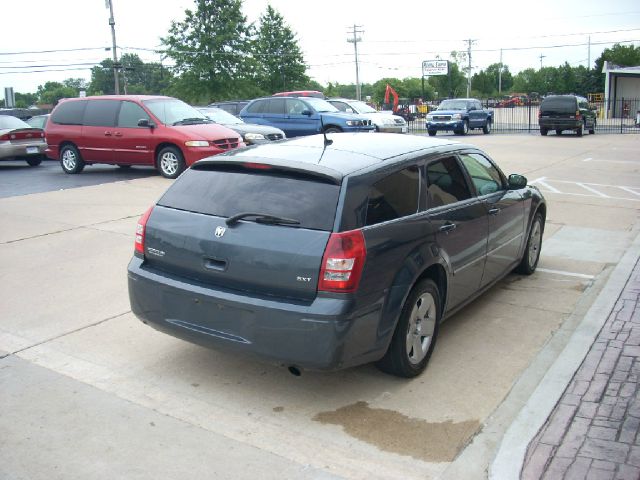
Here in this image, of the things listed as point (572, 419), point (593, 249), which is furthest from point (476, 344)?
point (593, 249)

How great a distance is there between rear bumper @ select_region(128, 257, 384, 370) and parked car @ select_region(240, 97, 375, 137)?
17.5 metres

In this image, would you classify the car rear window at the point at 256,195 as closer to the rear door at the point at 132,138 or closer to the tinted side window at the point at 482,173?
the tinted side window at the point at 482,173

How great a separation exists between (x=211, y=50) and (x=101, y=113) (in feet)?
108

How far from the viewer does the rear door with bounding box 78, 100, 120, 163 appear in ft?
50.7

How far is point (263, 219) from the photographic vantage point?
4395 mm

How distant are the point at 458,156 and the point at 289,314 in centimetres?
249

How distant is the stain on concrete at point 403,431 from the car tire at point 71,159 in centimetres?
1336

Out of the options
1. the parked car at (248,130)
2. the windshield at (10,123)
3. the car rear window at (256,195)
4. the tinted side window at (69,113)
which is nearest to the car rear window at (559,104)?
the parked car at (248,130)

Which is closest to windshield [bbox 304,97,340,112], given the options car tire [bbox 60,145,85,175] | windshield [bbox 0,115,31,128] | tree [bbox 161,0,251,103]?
car tire [bbox 60,145,85,175]

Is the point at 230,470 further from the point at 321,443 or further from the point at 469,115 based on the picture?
the point at 469,115

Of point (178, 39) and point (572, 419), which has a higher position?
point (178, 39)

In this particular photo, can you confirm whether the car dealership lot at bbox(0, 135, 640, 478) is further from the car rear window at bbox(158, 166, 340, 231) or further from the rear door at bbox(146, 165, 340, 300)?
the car rear window at bbox(158, 166, 340, 231)

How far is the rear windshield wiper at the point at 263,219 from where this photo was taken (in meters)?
4.32

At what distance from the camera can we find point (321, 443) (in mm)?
3990
